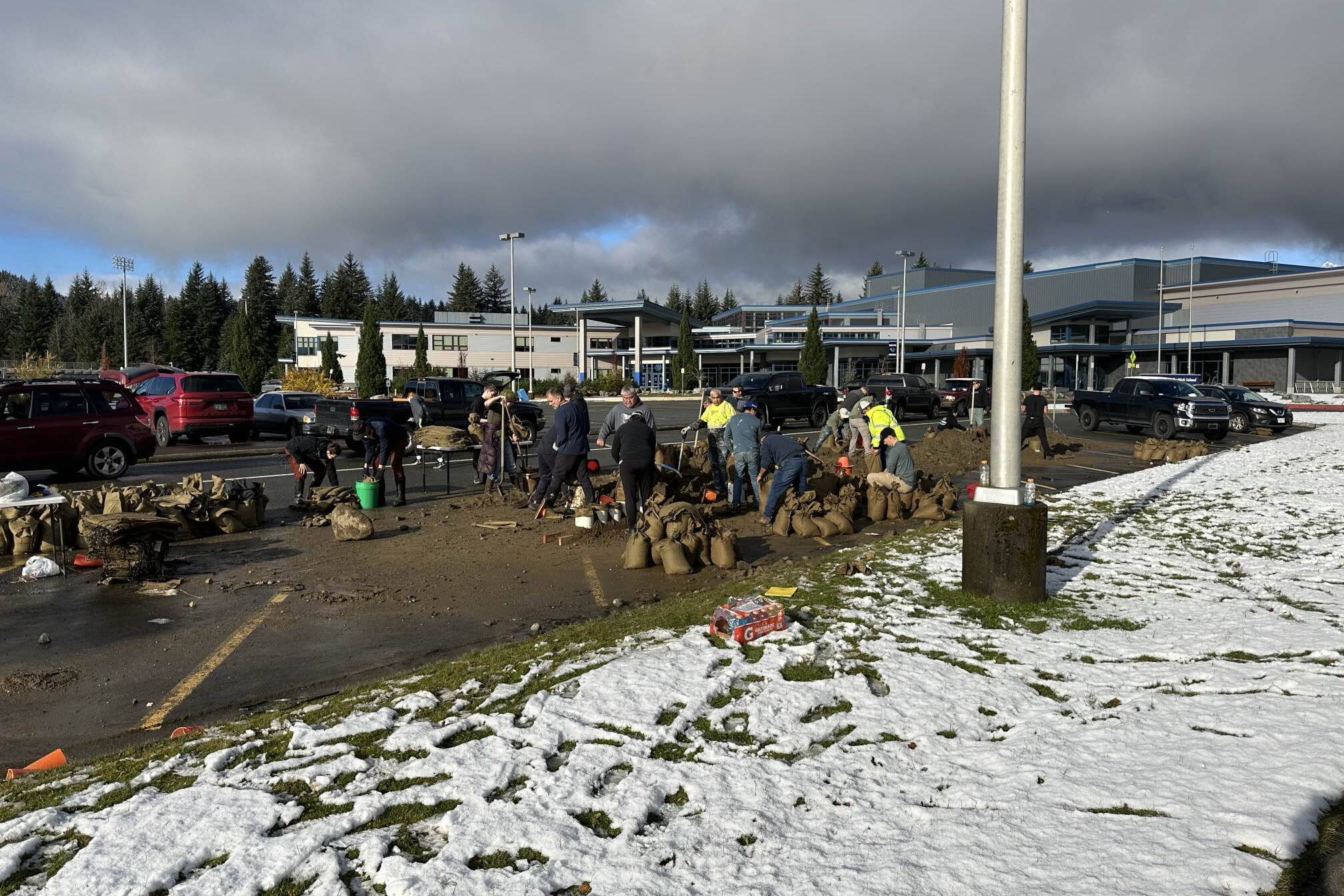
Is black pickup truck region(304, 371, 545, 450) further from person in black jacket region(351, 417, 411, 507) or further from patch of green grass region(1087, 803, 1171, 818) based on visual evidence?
patch of green grass region(1087, 803, 1171, 818)

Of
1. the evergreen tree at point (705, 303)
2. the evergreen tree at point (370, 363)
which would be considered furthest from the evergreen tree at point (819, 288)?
the evergreen tree at point (370, 363)

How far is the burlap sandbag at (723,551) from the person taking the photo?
9.55 meters

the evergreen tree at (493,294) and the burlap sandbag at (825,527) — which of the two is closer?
the burlap sandbag at (825,527)

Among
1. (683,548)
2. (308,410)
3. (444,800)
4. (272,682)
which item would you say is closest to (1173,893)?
(444,800)

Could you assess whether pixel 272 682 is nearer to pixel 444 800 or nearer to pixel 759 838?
pixel 444 800

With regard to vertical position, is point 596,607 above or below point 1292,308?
below

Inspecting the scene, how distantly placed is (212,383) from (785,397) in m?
17.3

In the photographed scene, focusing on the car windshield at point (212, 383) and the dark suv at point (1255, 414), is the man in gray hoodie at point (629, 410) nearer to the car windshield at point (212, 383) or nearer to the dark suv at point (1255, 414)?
the car windshield at point (212, 383)

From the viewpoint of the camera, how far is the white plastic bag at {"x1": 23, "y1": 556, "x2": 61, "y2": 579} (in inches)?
356

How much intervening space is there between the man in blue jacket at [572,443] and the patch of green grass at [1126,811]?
29.4 ft

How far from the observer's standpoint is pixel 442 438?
15.6 m

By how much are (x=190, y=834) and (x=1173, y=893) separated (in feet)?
11.9

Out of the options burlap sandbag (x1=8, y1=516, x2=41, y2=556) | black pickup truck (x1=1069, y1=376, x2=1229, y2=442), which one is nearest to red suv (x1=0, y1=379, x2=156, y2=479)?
burlap sandbag (x1=8, y1=516, x2=41, y2=556)

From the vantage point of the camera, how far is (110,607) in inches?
314
